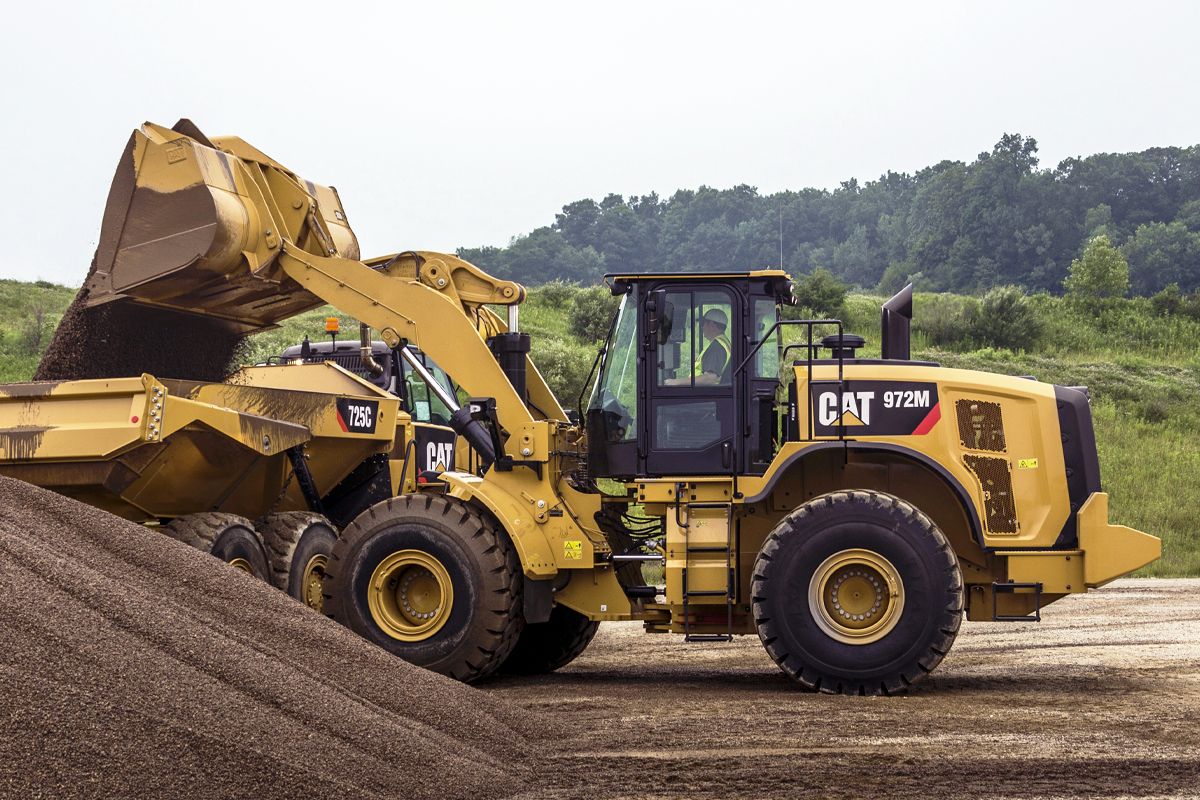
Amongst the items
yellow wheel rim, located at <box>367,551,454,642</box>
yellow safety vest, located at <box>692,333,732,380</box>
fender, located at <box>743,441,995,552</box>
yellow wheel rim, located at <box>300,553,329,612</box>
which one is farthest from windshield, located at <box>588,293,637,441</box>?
yellow wheel rim, located at <box>300,553,329,612</box>

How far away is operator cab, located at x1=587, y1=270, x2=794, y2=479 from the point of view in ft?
32.9

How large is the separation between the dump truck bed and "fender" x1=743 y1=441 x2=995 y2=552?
13.1 ft

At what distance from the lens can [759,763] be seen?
22.7 ft

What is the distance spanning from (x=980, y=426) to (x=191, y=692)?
5.60m

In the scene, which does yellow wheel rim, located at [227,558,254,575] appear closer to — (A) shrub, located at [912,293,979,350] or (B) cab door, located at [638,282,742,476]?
(B) cab door, located at [638,282,742,476]

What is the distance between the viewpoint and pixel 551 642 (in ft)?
37.6

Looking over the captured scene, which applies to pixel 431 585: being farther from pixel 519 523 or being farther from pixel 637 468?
pixel 637 468

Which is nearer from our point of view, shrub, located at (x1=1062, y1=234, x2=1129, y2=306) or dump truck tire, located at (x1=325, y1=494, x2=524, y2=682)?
dump truck tire, located at (x1=325, y1=494, x2=524, y2=682)

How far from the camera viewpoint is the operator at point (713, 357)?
33.1 ft

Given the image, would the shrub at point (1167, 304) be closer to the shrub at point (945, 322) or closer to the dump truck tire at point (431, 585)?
Result: the shrub at point (945, 322)

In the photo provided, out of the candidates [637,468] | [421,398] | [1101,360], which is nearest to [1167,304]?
[1101,360]

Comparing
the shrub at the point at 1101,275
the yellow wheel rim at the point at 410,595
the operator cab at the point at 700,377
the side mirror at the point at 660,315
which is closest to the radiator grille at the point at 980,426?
the operator cab at the point at 700,377

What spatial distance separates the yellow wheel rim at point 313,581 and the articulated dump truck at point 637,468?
2.41 ft

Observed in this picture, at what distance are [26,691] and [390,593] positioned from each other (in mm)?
4557
